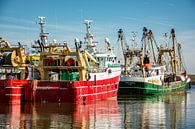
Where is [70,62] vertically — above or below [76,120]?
above

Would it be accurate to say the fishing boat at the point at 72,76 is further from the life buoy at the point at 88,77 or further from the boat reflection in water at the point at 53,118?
the boat reflection in water at the point at 53,118

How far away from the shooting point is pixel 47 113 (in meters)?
28.2

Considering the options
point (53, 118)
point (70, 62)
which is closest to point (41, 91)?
point (70, 62)

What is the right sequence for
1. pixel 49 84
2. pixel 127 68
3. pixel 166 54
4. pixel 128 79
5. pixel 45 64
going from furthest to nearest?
pixel 166 54 → pixel 127 68 → pixel 128 79 → pixel 45 64 → pixel 49 84

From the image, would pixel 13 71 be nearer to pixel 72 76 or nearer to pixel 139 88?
pixel 72 76

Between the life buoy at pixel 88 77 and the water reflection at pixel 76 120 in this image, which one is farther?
the life buoy at pixel 88 77

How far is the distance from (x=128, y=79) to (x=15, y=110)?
87.4 ft

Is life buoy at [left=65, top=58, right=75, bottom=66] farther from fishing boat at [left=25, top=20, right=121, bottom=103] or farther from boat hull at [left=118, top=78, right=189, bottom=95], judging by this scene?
boat hull at [left=118, top=78, right=189, bottom=95]

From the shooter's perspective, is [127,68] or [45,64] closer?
[45,64]

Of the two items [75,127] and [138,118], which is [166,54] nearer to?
[138,118]

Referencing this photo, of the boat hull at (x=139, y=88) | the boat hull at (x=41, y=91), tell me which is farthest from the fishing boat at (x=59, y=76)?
the boat hull at (x=139, y=88)

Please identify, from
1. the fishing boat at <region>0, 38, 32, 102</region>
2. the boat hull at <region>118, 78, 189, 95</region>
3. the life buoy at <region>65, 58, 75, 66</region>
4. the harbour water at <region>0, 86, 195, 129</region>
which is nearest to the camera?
the harbour water at <region>0, 86, 195, 129</region>

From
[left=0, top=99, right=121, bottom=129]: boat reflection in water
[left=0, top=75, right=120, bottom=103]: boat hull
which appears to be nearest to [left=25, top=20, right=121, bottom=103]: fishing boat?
[left=0, top=75, right=120, bottom=103]: boat hull

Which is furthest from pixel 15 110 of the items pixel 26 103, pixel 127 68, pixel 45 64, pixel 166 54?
pixel 166 54
